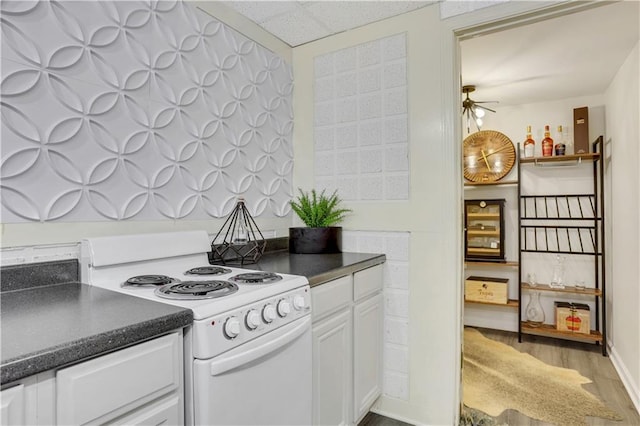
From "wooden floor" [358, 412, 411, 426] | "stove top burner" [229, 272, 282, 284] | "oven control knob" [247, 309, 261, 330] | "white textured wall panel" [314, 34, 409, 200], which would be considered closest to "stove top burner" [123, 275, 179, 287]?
"stove top burner" [229, 272, 282, 284]

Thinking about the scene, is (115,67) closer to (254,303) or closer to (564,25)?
(254,303)

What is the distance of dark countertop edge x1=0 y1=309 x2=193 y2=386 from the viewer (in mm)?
682

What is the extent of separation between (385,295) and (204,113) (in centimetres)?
140

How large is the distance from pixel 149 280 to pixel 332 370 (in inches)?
34.5

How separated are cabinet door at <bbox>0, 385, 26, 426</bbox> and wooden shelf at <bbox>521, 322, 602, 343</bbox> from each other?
3.71 m

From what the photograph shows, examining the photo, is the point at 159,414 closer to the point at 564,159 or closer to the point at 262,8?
the point at 262,8

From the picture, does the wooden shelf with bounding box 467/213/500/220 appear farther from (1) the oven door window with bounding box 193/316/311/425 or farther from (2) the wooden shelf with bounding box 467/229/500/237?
(1) the oven door window with bounding box 193/316/311/425

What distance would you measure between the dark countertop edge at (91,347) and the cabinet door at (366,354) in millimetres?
1056

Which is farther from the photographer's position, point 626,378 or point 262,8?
point 626,378

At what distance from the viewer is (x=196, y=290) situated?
117cm

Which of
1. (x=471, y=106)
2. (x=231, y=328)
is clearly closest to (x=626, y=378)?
(x=471, y=106)

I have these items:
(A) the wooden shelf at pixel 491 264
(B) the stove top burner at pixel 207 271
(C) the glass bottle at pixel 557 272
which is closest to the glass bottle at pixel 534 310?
(C) the glass bottle at pixel 557 272

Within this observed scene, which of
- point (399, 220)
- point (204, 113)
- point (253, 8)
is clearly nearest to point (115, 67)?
point (204, 113)

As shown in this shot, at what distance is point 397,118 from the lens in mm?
2121
